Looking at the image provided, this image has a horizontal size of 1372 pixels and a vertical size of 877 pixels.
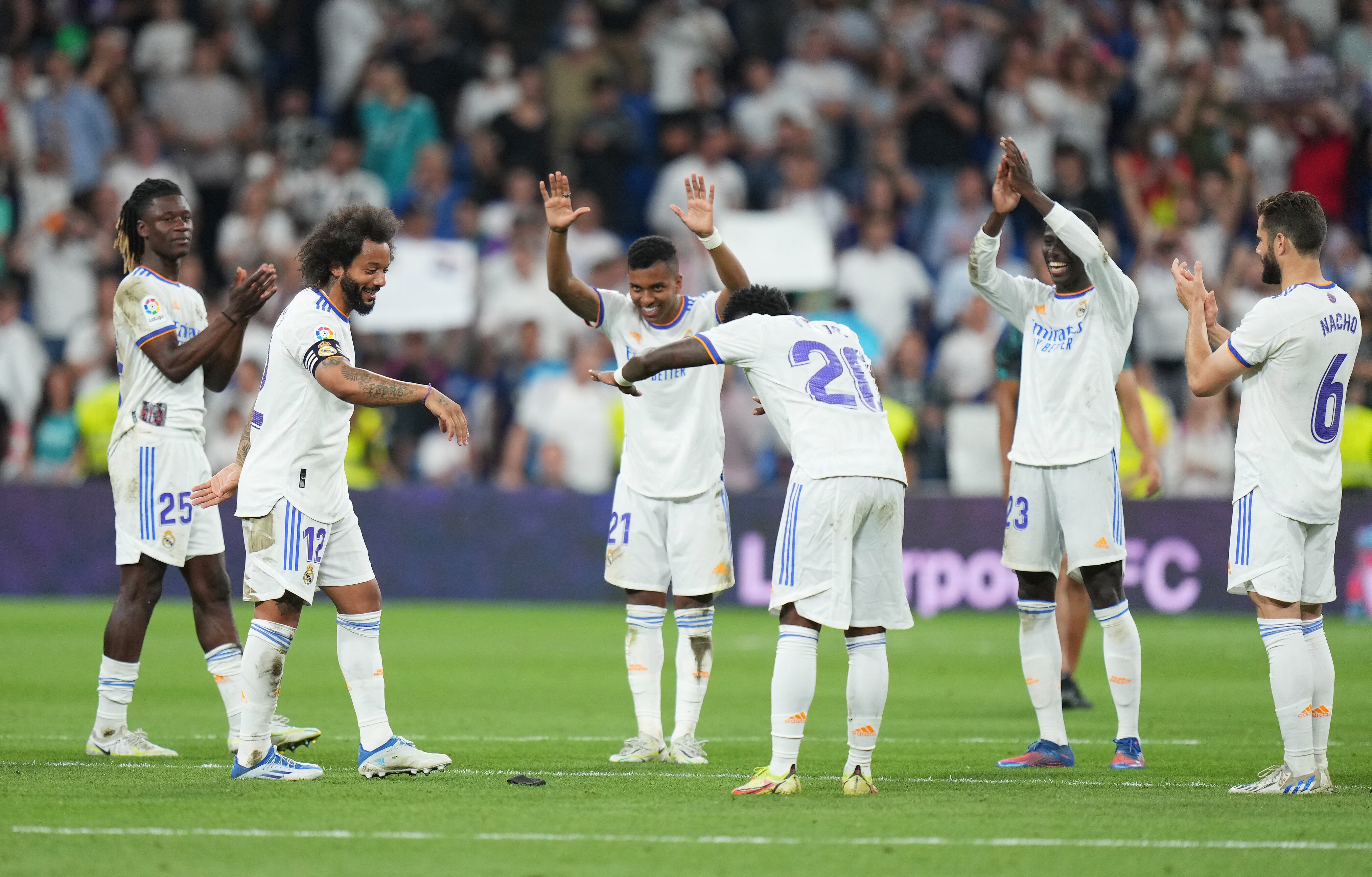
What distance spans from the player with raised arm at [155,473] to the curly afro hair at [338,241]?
99 centimetres

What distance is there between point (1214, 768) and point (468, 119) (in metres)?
15.7

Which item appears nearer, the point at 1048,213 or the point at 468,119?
the point at 1048,213

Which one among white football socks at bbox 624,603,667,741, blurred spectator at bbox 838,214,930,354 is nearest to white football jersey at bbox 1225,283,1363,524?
white football socks at bbox 624,603,667,741

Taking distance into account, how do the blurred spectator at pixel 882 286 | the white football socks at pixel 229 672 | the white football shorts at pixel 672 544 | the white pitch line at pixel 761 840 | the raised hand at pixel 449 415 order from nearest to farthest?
1. the white pitch line at pixel 761 840
2. the raised hand at pixel 449 415
3. the white football socks at pixel 229 672
4. the white football shorts at pixel 672 544
5. the blurred spectator at pixel 882 286

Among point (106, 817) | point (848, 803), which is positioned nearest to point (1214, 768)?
point (848, 803)

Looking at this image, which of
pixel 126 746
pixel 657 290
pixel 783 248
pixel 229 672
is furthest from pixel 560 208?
pixel 783 248

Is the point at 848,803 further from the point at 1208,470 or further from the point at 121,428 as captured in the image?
the point at 1208,470

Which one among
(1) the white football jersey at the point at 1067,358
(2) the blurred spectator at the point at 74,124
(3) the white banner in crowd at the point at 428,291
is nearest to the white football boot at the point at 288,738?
(1) the white football jersey at the point at 1067,358

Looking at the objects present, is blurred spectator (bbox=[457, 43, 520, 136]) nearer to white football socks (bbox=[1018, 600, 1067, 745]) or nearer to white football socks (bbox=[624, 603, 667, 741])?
white football socks (bbox=[624, 603, 667, 741])

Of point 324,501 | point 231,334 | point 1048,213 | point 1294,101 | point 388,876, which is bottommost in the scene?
point 388,876

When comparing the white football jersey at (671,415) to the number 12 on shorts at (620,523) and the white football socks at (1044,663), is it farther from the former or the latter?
the white football socks at (1044,663)

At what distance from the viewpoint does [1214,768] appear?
8617mm

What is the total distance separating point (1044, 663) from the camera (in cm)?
887

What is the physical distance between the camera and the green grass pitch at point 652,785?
6156 mm
